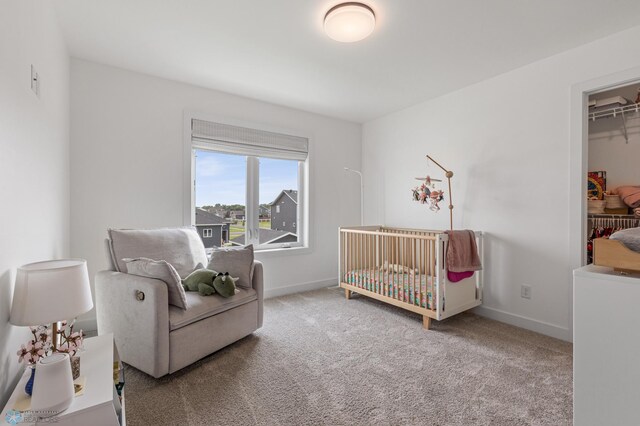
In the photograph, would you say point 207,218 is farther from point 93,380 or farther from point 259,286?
point 93,380

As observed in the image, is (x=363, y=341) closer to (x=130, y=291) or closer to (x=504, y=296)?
(x=504, y=296)

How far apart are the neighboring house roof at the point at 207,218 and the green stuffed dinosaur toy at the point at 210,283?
1026 mm

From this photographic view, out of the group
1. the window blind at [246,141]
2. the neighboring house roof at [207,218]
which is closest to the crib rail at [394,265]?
the window blind at [246,141]

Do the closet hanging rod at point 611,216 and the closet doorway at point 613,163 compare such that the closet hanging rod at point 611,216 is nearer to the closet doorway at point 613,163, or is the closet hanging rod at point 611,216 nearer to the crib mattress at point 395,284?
the closet doorway at point 613,163

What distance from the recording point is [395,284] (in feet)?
9.55

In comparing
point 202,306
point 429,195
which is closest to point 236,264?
point 202,306

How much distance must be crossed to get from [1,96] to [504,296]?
3488mm

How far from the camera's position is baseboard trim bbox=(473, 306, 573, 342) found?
7.84 feet

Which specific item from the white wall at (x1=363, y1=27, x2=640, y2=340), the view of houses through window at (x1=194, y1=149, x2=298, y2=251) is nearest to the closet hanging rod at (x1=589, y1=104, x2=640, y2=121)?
the white wall at (x1=363, y1=27, x2=640, y2=340)

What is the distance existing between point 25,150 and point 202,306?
4.05 ft

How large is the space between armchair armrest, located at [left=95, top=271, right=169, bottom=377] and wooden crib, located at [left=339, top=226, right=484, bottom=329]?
1972 millimetres

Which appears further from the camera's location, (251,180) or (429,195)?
(251,180)

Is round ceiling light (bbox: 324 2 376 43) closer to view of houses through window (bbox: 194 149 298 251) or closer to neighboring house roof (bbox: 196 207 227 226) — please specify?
view of houses through window (bbox: 194 149 298 251)

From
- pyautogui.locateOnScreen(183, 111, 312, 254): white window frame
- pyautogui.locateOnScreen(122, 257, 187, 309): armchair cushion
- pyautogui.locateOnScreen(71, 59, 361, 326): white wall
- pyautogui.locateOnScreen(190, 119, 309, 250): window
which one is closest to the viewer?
pyautogui.locateOnScreen(122, 257, 187, 309): armchair cushion
